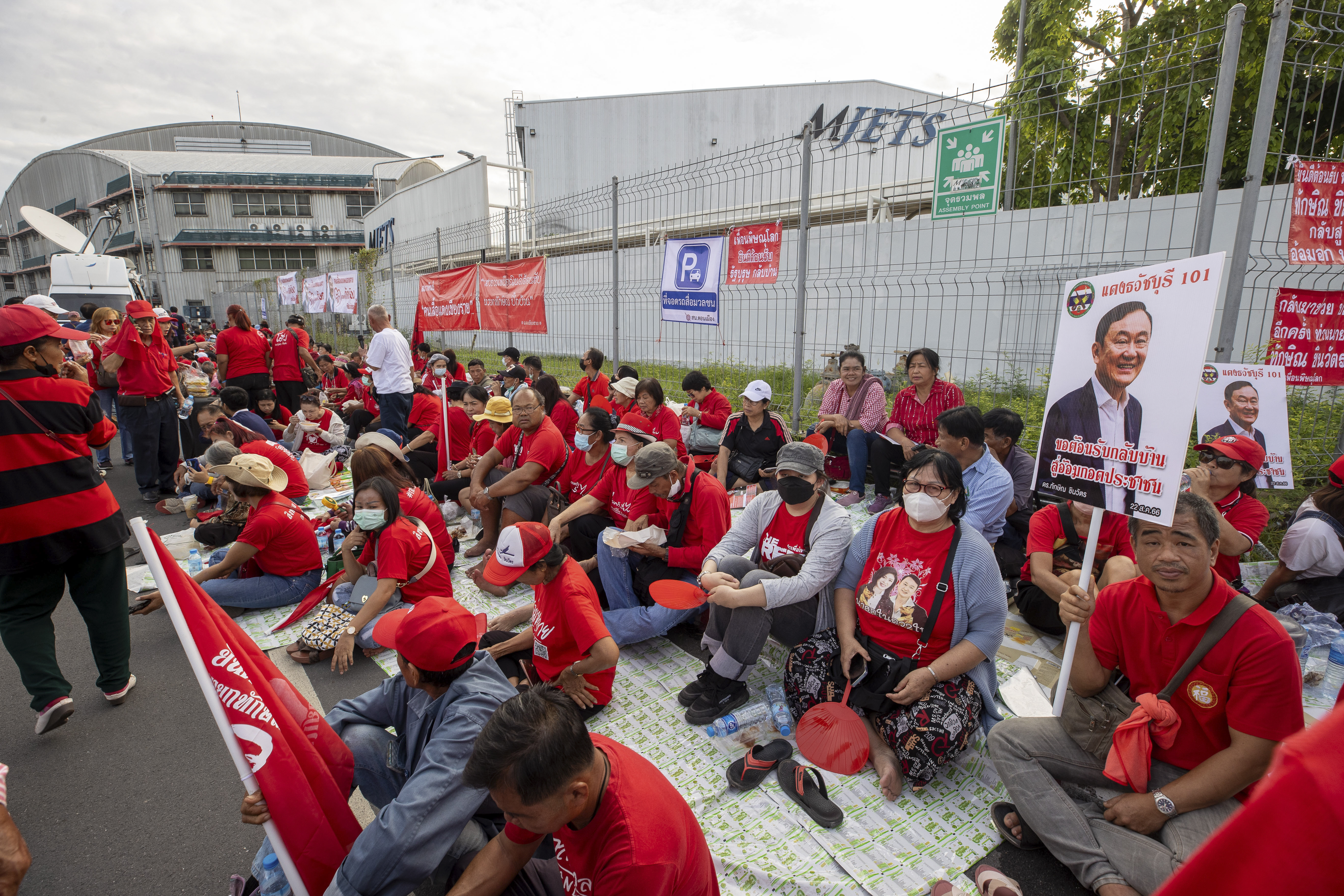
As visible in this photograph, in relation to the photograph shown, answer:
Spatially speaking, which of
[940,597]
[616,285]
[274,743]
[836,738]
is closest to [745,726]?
[836,738]

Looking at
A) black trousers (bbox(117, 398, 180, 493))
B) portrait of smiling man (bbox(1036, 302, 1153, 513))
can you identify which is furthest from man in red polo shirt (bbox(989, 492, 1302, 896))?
black trousers (bbox(117, 398, 180, 493))

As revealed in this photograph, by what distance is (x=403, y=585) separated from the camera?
3854 mm

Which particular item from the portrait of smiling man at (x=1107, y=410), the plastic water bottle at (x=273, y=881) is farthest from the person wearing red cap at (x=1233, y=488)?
the plastic water bottle at (x=273, y=881)

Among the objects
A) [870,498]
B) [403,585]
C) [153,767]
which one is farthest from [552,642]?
[870,498]

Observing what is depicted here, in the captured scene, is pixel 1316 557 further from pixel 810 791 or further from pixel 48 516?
pixel 48 516

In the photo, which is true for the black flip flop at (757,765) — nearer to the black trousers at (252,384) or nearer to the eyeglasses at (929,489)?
the eyeglasses at (929,489)

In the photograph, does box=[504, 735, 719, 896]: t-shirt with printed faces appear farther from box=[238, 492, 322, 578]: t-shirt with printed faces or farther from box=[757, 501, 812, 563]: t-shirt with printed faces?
box=[238, 492, 322, 578]: t-shirt with printed faces

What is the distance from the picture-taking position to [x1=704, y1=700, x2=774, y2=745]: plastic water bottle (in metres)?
Result: 3.06

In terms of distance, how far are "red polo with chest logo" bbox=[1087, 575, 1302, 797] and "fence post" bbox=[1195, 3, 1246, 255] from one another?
2.66m

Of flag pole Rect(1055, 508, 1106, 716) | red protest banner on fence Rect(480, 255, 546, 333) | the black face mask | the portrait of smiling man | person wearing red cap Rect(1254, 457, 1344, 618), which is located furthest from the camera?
red protest banner on fence Rect(480, 255, 546, 333)

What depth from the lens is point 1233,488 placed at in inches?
141

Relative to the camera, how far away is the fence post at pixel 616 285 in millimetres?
8008

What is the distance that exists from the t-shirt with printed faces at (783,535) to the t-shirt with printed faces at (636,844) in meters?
1.86

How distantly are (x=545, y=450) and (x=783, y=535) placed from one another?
2283mm
